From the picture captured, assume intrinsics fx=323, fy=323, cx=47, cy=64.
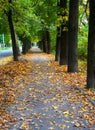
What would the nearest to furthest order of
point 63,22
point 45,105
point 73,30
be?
1. point 45,105
2. point 73,30
3. point 63,22

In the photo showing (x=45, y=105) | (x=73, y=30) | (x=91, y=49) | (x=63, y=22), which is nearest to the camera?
(x=45, y=105)

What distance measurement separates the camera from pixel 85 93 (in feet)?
41.0

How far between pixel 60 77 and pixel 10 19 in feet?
42.0

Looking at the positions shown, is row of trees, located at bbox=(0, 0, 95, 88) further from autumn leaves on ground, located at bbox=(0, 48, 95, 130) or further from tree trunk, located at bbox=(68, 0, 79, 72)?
autumn leaves on ground, located at bbox=(0, 48, 95, 130)

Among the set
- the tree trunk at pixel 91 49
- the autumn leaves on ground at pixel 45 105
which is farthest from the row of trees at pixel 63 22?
the autumn leaves on ground at pixel 45 105

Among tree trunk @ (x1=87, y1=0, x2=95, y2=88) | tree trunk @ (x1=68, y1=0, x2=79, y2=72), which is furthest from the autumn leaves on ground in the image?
tree trunk @ (x1=68, y1=0, x2=79, y2=72)

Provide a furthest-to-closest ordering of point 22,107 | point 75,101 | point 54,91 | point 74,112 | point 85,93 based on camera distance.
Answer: point 54,91 → point 85,93 → point 75,101 → point 22,107 → point 74,112

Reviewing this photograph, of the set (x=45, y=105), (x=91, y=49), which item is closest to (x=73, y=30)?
(x=91, y=49)

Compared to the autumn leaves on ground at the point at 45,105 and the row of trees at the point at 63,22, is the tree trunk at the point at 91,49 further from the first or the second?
the autumn leaves on ground at the point at 45,105

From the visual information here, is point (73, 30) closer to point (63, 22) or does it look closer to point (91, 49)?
point (63, 22)

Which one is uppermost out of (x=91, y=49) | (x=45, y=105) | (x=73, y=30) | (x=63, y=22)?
(x=63, y=22)

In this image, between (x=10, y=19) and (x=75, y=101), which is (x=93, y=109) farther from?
(x=10, y=19)

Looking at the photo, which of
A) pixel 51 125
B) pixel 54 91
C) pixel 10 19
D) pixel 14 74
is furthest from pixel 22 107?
pixel 10 19

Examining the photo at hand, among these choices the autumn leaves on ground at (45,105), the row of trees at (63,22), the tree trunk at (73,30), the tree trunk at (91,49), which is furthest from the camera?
the tree trunk at (73,30)
